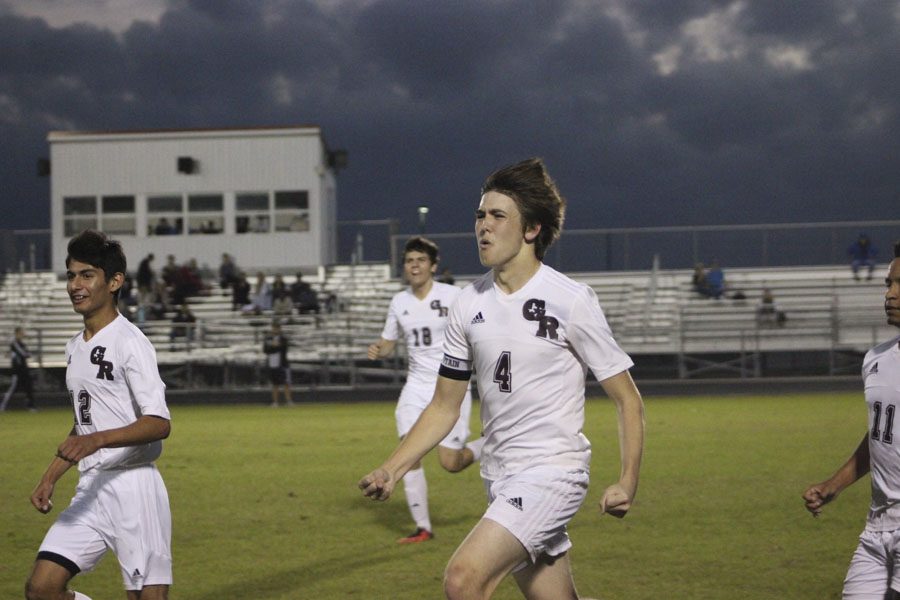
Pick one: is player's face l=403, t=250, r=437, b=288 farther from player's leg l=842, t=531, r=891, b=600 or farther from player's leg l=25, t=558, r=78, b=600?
player's leg l=842, t=531, r=891, b=600

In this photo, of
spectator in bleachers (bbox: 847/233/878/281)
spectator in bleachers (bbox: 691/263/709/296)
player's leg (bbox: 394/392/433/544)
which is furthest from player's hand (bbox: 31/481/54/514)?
spectator in bleachers (bbox: 847/233/878/281)

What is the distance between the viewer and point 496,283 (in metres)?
4.69

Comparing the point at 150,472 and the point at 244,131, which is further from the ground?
the point at 244,131

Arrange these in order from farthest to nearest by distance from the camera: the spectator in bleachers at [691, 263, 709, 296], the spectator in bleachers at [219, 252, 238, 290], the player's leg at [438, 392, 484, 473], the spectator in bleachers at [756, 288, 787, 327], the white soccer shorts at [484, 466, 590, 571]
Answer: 1. the spectator in bleachers at [219, 252, 238, 290]
2. the spectator in bleachers at [691, 263, 709, 296]
3. the spectator in bleachers at [756, 288, 787, 327]
4. the player's leg at [438, 392, 484, 473]
5. the white soccer shorts at [484, 466, 590, 571]

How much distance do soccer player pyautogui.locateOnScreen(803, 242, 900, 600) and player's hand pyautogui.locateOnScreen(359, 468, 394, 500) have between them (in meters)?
1.93

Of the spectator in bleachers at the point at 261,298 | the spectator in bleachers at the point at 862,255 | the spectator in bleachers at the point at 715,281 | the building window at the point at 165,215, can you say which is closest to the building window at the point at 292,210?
the building window at the point at 165,215

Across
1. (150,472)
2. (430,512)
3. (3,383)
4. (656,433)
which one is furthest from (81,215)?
(150,472)

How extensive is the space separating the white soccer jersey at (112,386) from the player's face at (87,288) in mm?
135

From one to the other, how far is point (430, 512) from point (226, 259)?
85.8 ft

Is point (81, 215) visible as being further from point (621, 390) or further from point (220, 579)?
point (621, 390)

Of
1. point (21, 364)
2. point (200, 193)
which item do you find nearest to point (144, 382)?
point (21, 364)

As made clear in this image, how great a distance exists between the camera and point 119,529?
496cm

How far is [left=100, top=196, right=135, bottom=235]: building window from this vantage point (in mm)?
39719

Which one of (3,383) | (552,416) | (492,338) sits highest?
(492,338)
